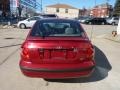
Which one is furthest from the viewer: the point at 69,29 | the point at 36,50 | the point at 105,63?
the point at 105,63

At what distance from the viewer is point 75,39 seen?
16.9 ft

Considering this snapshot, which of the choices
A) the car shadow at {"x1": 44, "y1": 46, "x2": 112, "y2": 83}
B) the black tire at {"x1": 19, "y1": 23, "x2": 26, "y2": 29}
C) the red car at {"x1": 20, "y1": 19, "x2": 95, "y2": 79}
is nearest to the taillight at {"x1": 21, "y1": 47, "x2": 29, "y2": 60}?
the red car at {"x1": 20, "y1": 19, "x2": 95, "y2": 79}

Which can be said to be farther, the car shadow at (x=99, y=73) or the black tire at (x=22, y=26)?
the black tire at (x=22, y=26)

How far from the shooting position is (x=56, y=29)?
6.33 m

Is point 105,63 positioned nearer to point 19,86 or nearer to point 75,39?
point 75,39

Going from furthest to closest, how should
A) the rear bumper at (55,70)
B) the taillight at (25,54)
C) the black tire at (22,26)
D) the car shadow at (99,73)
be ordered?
the black tire at (22,26)
the car shadow at (99,73)
the taillight at (25,54)
the rear bumper at (55,70)

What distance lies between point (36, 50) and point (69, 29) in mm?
1419

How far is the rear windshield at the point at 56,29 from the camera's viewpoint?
19.1 feet

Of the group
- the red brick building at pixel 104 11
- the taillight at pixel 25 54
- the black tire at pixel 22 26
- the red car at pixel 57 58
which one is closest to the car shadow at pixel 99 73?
the red car at pixel 57 58

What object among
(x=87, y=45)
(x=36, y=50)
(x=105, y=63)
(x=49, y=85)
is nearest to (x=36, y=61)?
(x=36, y=50)

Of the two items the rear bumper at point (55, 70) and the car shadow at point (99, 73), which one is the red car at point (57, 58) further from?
the car shadow at point (99, 73)

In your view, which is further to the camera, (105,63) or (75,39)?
(105,63)

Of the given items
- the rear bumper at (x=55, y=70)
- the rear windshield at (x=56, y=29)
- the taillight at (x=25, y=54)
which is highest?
the rear windshield at (x=56, y=29)

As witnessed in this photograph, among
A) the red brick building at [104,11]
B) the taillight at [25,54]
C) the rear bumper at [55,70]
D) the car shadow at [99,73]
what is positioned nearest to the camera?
the rear bumper at [55,70]
